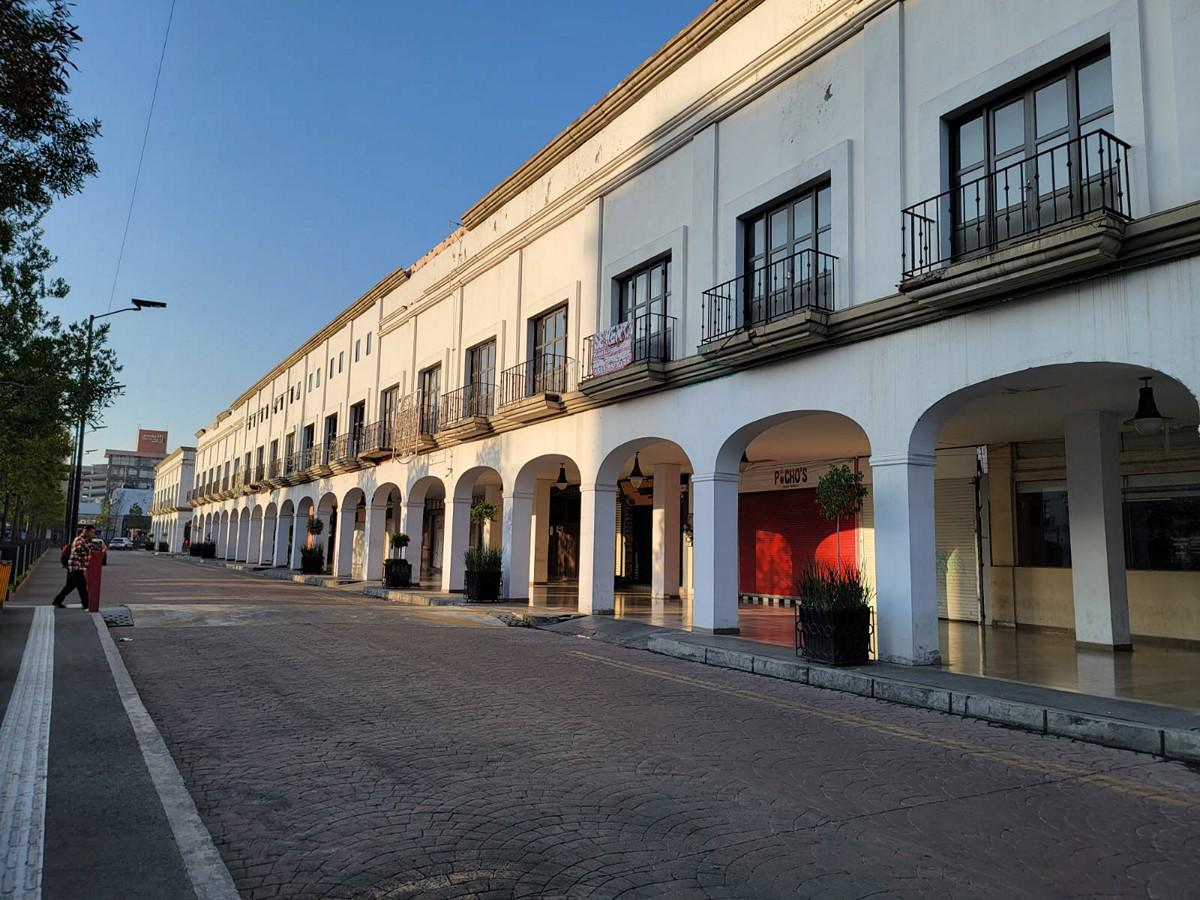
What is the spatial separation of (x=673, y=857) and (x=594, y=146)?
16242 mm

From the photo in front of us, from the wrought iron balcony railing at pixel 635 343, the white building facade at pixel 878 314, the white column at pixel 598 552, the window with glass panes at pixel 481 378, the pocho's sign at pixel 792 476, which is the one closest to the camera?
the white building facade at pixel 878 314

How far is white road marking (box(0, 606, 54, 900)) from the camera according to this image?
11.6ft

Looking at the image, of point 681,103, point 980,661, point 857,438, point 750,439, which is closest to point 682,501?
point 857,438

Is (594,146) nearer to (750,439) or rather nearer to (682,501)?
(750,439)

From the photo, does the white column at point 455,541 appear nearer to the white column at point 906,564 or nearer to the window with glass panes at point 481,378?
the window with glass panes at point 481,378

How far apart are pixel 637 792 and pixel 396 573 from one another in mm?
20410

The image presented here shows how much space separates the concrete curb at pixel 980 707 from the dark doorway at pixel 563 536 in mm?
19512

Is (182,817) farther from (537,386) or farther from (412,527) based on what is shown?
(412,527)

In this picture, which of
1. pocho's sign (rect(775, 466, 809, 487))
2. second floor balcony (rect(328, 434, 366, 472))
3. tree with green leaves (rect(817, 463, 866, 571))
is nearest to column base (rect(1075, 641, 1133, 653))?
tree with green leaves (rect(817, 463, 866, 571))

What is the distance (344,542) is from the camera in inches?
1226

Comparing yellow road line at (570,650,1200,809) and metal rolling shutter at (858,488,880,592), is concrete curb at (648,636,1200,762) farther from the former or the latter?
metal rolling shutter at (858,488,880,592)

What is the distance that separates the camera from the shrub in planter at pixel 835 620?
986 cm

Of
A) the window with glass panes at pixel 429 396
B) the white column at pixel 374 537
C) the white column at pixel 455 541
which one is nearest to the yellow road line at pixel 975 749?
the white column at pixel 455 541

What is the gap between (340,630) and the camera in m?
13.7
